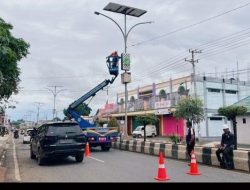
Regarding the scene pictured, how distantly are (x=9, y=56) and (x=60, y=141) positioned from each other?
12.5 feet

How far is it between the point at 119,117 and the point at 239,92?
2242 centimetres

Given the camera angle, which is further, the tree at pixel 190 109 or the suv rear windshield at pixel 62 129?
the tree at pixel 190 109

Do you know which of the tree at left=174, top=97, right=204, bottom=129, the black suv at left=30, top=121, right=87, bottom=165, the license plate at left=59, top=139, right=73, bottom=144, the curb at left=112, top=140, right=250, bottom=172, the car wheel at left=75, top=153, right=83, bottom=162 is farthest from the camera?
the tree at left=174, top=97, right=204, bottom=129

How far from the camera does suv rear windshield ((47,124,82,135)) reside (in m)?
14.7

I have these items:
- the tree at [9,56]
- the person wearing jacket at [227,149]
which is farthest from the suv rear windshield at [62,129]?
the person wearing jacket at [227,149]

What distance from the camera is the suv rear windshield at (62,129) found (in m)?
14.7

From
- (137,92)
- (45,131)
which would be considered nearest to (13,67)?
(45,131)

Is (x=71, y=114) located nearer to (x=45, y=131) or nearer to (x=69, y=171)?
(x=45, y=131)

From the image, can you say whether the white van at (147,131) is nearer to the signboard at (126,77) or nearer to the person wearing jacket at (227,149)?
the signboard at (126,77)

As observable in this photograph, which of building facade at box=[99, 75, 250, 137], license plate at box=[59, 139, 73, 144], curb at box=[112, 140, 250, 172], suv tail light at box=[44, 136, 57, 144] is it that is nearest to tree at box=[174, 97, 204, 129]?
building facade at box=[99, 75, 250, 137]

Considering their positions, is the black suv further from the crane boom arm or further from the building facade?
the building facade

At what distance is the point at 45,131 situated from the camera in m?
14.9

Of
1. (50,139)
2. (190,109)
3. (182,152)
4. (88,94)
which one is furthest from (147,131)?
(50,139)

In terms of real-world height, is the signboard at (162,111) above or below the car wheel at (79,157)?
above
